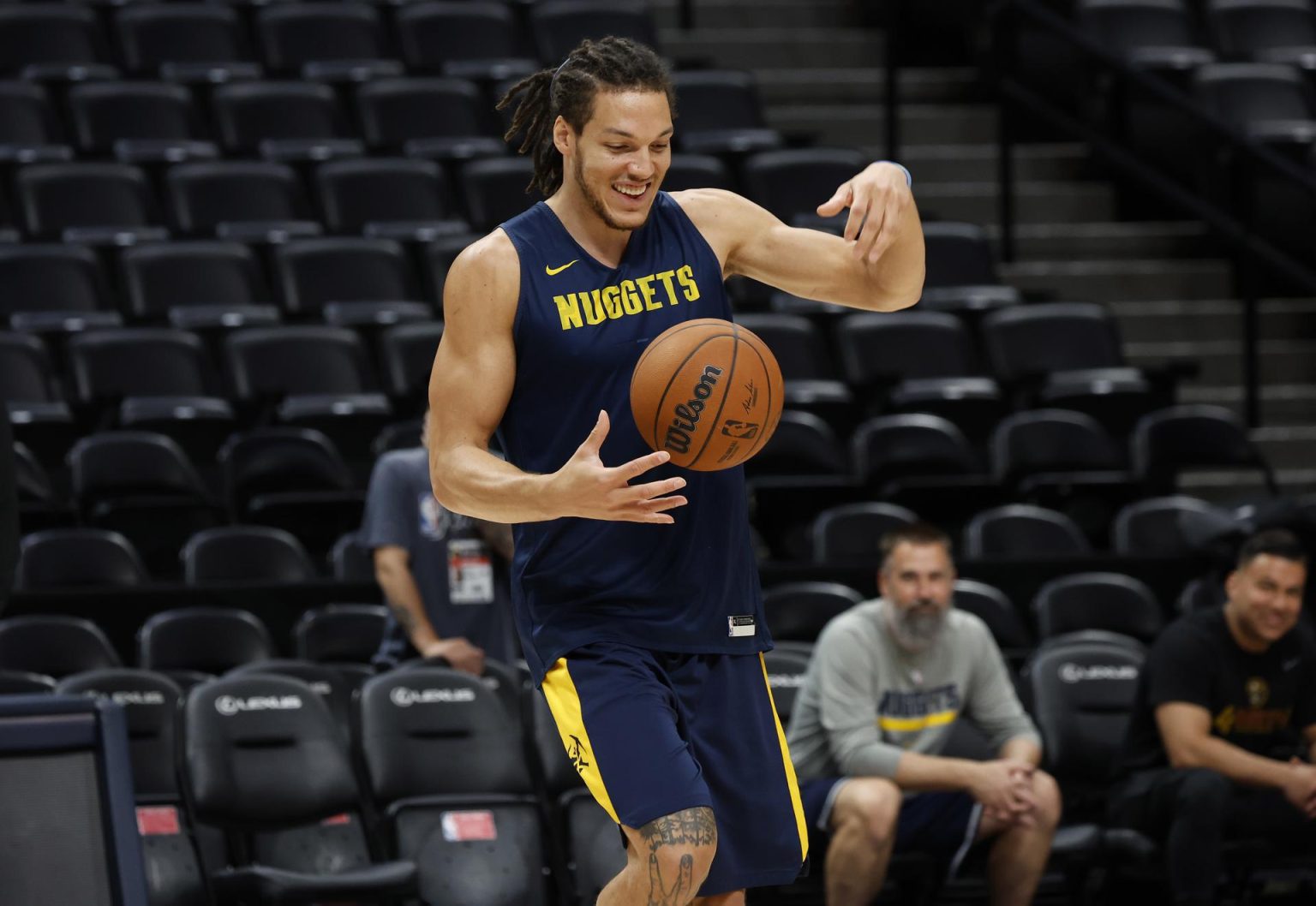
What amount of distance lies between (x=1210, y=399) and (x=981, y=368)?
147cm

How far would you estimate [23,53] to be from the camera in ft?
35.6

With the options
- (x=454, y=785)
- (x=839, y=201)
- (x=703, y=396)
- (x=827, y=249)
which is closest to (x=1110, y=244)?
(x=454, y=785)

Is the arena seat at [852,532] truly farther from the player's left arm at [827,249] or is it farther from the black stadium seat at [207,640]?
the player's left arm at [827,249]

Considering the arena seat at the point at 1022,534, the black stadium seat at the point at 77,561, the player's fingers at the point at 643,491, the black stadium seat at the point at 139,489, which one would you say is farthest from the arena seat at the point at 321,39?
the player's fingers at the point at 643,491

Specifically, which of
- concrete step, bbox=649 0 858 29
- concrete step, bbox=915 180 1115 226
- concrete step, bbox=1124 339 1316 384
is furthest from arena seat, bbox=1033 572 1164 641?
concrete step, bbox=649 0 858 29

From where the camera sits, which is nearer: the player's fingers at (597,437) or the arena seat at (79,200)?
the player's fingers at (597,437)

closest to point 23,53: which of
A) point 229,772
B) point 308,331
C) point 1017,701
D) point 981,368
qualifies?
point 308,331

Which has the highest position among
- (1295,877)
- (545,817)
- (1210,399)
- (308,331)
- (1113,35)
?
(1113,35)

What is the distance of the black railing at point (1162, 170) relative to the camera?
963cm

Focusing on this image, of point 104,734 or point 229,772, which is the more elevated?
point 104,734

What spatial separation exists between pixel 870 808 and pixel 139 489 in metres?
3.41

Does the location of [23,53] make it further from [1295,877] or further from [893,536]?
[1295,877]

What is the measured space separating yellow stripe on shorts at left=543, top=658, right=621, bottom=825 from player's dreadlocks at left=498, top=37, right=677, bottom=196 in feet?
3.02

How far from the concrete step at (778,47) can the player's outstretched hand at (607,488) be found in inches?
373
